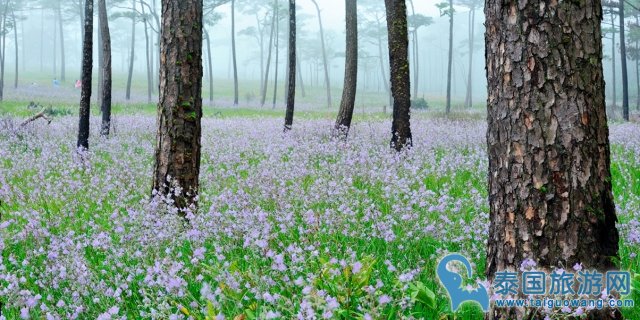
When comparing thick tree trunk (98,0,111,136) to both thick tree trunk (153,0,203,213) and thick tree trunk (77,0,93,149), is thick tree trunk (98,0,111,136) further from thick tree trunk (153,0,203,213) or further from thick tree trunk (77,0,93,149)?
thick tree trunk (153,0,203,213)

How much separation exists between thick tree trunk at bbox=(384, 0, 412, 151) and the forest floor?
0.51 meters

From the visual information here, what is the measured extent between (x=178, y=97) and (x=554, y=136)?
4.02 m

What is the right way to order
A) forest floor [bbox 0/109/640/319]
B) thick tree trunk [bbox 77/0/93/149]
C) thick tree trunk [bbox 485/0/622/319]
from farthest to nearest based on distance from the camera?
thick tree trunk [bbox 77/0/93/149] → forest floor [bbox 0/109/640/319] → thick tree trunk [bbox 485/0/622/319]

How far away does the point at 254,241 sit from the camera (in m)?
3.63

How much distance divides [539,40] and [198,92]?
3940 millimetres

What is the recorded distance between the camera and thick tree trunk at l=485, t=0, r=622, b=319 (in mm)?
2666

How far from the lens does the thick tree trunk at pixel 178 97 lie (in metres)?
5.54

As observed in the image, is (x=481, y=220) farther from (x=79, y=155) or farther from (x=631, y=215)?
(x=79, y=155)

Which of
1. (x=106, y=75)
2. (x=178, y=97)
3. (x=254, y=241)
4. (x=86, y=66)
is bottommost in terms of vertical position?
(x=254, y=241)

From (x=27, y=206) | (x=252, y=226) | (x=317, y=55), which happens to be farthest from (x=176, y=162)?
(x=317, y=55)

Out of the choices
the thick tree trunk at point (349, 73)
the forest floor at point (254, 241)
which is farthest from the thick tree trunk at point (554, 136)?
the thick tree trunk at point (349, 73)

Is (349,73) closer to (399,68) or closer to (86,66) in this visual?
(399,68)

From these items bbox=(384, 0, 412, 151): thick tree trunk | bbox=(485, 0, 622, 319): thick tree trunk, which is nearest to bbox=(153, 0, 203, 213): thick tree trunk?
bbox=(485, 0, 622, 319): thick tree trunk

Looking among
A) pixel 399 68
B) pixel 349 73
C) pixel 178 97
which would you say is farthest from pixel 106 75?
pixel 178 97
